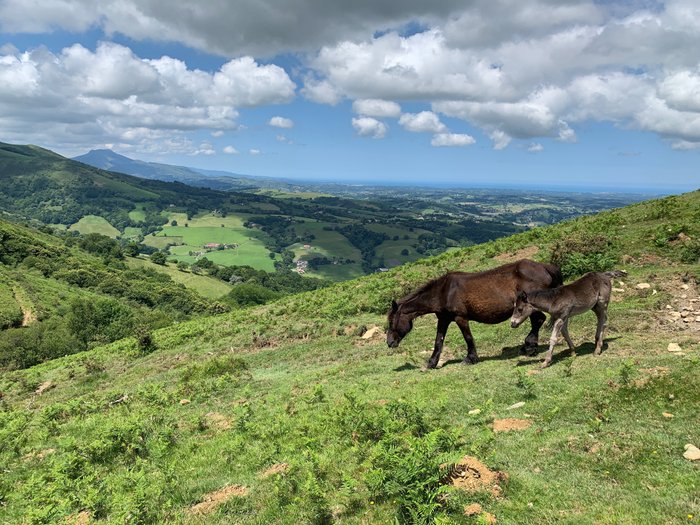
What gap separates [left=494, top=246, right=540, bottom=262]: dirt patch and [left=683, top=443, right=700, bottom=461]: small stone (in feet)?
64.1

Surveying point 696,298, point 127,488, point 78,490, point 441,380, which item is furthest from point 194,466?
point 696,298

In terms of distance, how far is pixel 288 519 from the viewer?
21.5 feet

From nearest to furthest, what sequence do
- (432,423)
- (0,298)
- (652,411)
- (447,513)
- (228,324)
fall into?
1. (447,513)
2. (652,411)
3. (432,423)
4. (228,324)
5. (0,298)

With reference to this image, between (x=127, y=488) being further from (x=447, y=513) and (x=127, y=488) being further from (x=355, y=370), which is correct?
(x=355, y=370)

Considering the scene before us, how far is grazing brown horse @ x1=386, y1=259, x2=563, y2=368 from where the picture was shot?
12.9m

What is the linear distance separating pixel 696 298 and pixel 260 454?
15.4m

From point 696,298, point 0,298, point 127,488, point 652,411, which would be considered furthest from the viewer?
point 0,298

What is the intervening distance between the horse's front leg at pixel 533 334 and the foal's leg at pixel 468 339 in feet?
5.22

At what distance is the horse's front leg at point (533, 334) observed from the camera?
1310 centimetres

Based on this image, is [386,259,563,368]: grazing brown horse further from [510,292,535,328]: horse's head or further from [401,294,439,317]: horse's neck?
[510,292,535,328]: horse's head

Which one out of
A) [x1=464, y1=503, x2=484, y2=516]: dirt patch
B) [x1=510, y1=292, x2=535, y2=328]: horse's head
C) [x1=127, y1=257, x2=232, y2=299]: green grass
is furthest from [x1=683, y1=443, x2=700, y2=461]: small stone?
[x1=127, y1=257, x2=232, y2=299]: green grass

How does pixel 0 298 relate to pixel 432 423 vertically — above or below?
below

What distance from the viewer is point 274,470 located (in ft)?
27.8

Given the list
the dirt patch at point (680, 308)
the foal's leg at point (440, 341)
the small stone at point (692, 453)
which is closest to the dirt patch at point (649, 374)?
the small stone at point (692, 453)
